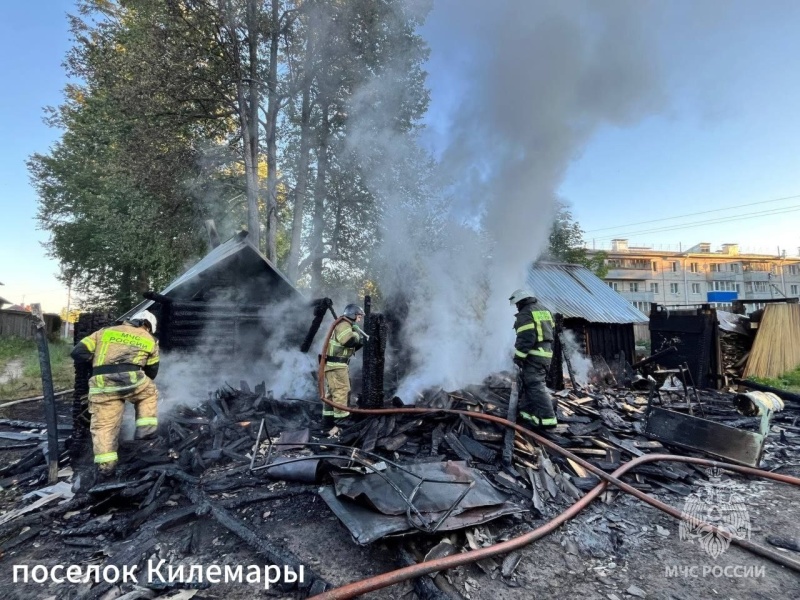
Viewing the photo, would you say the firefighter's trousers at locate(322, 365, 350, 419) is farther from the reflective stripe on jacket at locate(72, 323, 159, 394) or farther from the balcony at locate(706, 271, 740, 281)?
the balcony at locate(706, 271, 740, 281)

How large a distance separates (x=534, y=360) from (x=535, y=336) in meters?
0.36

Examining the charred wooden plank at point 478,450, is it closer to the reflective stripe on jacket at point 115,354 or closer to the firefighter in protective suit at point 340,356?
the firefighter in protective suit at point 340,356

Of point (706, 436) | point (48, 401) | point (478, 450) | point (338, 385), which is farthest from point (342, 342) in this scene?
point (706, 436)

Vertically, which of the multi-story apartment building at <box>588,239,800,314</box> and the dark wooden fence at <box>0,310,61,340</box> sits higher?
the multi-story apartment building at <box>588,239,800,314</box>

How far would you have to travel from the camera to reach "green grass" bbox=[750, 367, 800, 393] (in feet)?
34.7

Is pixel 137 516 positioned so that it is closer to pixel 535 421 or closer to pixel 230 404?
pixel 230 404

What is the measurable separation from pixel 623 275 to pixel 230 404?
45522 millimetres

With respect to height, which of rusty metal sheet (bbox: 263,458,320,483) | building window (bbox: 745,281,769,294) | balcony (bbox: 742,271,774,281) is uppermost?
balcony (bbox: 742,271,774,281)

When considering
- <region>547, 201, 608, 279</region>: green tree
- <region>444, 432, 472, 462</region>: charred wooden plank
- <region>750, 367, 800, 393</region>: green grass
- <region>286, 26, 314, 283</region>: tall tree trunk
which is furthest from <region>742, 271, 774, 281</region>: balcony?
<region>444, 432, 472, 462</region>: charred wooden plank

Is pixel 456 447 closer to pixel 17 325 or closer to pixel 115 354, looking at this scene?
pixel 115 354

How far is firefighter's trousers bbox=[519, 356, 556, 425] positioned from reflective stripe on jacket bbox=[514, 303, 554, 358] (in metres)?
0.11

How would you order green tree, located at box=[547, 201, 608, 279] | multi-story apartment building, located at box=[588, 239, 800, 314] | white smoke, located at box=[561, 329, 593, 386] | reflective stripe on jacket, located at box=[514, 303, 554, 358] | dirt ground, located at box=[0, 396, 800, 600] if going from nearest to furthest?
dirt ground, located at box=[0, 396, 800, 600] → reflective stripe on jacket, located at box=[514, 303, 554, 358] → white smoke, located at box=[561, 329, 593, 386] → green tree, located at box=[547, 201, 608, 279] → multi-story apartment building, located at box=[588, 239, 800, 314]

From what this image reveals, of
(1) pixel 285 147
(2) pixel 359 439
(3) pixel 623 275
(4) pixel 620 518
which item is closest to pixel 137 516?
(2) pixel 359 439

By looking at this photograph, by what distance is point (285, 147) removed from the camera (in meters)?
13.3
